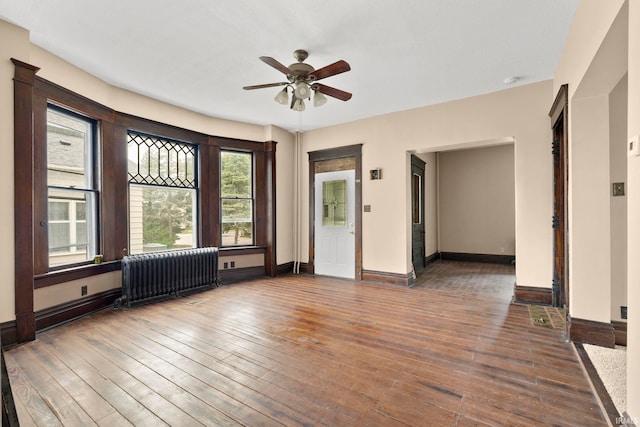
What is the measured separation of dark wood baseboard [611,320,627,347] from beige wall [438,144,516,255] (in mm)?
4614

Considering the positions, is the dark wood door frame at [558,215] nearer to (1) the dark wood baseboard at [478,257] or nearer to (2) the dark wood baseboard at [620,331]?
(2) the dark wood baseboard at [620,331]

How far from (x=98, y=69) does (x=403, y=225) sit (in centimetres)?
477

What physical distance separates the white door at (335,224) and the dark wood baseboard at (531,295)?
8.51ft

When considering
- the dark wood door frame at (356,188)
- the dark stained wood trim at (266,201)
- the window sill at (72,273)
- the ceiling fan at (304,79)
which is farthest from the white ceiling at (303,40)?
the window sill at (72,273)

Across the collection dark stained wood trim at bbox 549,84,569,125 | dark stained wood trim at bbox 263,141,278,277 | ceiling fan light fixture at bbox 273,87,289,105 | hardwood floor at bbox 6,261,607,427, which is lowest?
hardwood floor at bbox 6,261,607,427

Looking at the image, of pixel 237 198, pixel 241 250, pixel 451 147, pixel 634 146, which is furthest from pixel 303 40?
pixel 241 250

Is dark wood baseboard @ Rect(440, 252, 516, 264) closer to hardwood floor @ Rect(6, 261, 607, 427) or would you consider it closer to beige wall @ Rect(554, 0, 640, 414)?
hardwood floor @ Rect(6, 261, 607, 427)

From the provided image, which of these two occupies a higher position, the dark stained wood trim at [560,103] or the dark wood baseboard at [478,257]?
the dark stained wood trim at [560,103]

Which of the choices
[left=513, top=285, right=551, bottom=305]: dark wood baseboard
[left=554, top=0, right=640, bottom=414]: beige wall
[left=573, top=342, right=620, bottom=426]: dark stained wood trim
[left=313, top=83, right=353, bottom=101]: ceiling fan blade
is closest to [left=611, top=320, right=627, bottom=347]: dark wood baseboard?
[left=554, top=0, right=640, bottom=414]: beige wall

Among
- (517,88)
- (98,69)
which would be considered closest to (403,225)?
(517,88)

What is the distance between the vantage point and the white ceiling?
8.44 feet

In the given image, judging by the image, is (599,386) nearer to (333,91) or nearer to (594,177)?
(594,177)

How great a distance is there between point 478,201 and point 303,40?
626cm

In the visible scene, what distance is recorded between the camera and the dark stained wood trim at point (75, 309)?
3.23 metres
